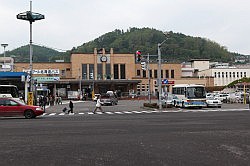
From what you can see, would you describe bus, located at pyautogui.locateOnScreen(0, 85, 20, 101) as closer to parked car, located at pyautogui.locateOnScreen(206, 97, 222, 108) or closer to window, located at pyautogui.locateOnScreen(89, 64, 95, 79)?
parked car, located at pyautogui.locateOnScreen(206, 97, 222, 108)

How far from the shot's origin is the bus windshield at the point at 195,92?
3891 cm

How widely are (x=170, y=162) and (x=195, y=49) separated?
12904 centimetres

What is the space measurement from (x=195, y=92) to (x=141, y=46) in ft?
237

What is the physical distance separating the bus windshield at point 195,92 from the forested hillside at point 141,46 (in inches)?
2107

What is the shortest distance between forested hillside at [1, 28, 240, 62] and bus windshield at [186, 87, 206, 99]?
53509 mm

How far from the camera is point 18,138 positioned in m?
13.8

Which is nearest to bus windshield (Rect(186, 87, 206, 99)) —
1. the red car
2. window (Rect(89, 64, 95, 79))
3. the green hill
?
the red car

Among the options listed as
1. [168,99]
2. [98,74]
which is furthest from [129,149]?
[98,74]

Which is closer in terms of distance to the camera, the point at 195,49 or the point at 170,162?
the point at 170,162

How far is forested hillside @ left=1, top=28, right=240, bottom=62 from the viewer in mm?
100500

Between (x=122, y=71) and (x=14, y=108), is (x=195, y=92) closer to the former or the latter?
(x=14, y=108)

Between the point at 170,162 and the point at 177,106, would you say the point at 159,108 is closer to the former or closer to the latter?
the point at 177,106

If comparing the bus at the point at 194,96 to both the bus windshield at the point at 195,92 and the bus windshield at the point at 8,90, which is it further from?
the bus windshield at the point at 8,90

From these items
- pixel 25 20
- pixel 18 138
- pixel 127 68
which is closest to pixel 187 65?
pixel 127 68
